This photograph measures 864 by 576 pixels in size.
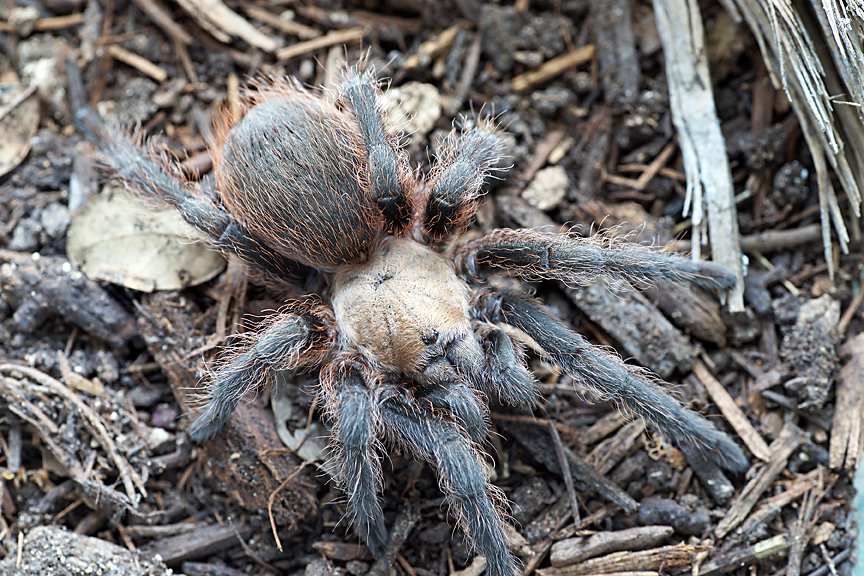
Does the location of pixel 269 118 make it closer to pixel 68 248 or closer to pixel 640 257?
pixel 68 248

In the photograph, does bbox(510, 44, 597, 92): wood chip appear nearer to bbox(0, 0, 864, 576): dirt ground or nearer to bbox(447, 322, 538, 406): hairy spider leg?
bbox(0, 0, 864, 576): dirt ground

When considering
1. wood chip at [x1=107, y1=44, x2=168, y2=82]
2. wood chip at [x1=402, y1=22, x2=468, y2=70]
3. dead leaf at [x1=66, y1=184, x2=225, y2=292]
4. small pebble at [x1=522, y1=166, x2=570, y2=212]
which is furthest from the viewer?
wood chip at [x1=107, y1=44, x2=168, y2=82]

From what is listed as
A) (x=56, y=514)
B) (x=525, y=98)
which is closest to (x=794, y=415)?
(x=525, y=98)

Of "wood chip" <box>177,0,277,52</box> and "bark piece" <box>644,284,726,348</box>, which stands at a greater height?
"wood chip" <box>177,0,277,52</box>

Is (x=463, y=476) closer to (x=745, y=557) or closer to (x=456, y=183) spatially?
(x=456, y=183)

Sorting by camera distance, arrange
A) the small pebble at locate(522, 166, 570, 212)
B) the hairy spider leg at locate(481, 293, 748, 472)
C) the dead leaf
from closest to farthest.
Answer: the hairy spider leg at locate(481, 293, 748, 472)
the dead leaf
the small pebble at locate(522, 166, 570, 212)

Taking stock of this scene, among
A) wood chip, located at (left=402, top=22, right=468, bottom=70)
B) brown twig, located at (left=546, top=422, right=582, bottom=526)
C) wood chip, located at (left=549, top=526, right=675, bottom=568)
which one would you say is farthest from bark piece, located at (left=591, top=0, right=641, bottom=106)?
wood chip, located at (left=549, top=526, right=675, bottom=568)

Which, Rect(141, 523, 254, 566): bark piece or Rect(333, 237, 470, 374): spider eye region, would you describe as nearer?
Rect(333, 237, 470, 374): spider eye region
